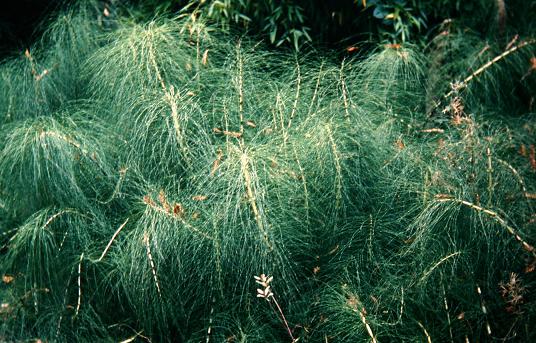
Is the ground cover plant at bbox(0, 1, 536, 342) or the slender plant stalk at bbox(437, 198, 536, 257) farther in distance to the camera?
the ground cover plant at bbox(0, 1, 536, 342)

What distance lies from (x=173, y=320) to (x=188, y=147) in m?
0.80

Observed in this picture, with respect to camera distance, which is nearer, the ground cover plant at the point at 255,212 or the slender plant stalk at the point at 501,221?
the slender plant stalk at the point at 501,221

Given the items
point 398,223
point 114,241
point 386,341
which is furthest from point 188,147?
point 386,341

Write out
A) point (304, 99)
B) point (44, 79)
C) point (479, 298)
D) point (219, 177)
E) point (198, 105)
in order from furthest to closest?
1. point (44, 79)
2. point (304, 99)
3. point (198, 105)
4. point (219, 177)
5. point (479, 298)

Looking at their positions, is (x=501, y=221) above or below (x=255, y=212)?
below

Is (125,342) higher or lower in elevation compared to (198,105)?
lower

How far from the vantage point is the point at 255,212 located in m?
2.88

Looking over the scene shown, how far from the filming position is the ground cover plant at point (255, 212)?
Answer: 2938 mm

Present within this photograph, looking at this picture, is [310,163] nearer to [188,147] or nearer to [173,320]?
[188,147]

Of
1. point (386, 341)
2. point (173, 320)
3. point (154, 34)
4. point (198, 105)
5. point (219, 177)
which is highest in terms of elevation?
point (154, 34)

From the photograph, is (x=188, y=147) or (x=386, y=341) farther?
(x=188, y=147)

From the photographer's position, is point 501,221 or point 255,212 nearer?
point 501,221

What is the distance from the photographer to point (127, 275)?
305cm

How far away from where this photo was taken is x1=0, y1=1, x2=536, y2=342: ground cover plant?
2.94 meters
